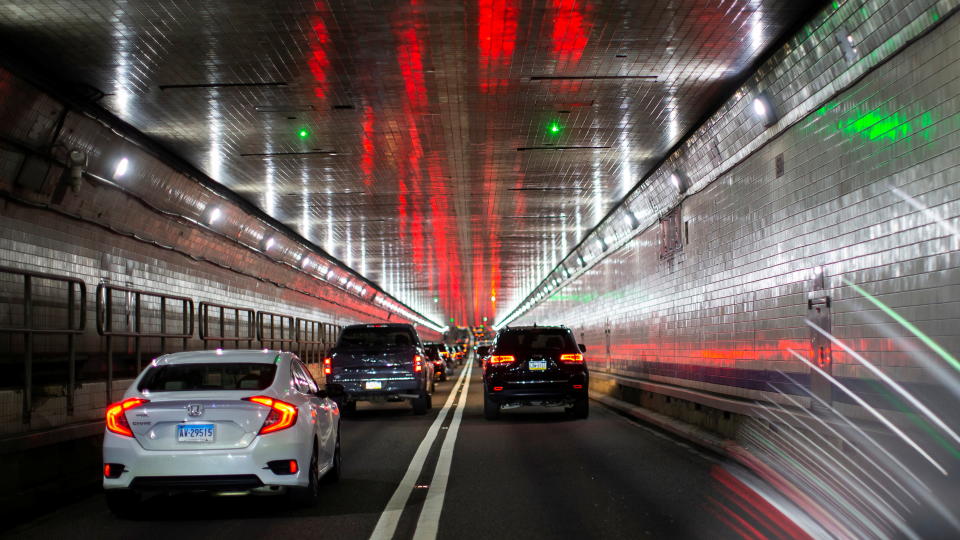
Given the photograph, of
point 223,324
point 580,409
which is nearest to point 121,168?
point 223,324

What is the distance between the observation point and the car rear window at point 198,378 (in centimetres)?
925

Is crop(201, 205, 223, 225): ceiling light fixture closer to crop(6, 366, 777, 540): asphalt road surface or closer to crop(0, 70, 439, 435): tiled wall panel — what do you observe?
crop(0, 70, 439, 435): tiled wall panel

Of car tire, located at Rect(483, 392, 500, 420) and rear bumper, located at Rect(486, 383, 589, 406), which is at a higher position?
rear bumper, located at Rect(486, 383, 589, 406)

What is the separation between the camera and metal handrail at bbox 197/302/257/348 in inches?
782

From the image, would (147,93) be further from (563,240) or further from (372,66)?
(563,240)

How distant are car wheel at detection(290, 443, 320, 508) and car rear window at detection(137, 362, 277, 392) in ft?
2.81

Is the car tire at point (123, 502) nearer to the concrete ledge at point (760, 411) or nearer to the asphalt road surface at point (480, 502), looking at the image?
the asphalt road surface at point (480, 502)

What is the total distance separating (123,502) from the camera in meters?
8.90

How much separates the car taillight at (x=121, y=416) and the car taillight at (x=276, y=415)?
96 centimetres

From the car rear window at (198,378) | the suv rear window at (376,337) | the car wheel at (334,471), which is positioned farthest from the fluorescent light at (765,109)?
the suv rear window at (376,337)

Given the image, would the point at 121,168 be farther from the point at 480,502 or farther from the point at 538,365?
the point at 480,502

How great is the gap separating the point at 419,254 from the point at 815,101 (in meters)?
29.0

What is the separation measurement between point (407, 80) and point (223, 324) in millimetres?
9361

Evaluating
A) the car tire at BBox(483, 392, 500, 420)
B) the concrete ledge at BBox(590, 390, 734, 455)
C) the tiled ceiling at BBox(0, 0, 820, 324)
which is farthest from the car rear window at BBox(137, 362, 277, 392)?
the car tire at BBox(483, 392, 500, 420)
